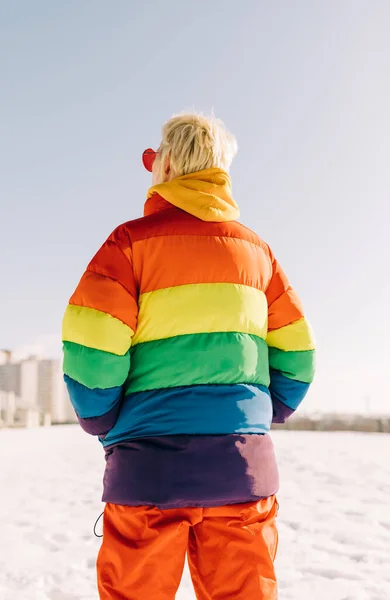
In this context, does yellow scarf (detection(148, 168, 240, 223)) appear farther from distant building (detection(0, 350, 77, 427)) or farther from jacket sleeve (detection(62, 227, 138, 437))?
distant building (detection(0, 350, 77, 427))

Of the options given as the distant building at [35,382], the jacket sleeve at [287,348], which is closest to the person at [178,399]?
the jacket sleeve at [287,348]

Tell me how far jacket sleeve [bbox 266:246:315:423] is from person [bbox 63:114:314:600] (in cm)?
13

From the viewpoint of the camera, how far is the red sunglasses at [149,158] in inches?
73.7

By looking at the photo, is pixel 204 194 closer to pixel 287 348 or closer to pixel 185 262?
pixel 185 262

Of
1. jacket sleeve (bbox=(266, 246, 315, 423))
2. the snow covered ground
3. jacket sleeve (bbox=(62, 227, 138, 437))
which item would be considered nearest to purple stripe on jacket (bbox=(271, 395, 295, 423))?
jacket sleeve (bbox=(266, 246, 315, 423))

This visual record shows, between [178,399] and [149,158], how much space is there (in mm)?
830

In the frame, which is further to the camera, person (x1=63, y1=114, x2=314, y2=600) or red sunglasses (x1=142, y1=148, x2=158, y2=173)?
red sunglasses (x1=142, y1=148, x2=158, y2=173)

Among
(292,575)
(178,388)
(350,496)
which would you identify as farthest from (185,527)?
(350,496)

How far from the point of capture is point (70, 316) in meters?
1.54

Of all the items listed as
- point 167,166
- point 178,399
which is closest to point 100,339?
point 178,399

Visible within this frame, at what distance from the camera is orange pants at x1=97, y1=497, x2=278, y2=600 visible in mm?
1442

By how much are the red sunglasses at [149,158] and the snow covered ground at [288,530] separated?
1.77 meters

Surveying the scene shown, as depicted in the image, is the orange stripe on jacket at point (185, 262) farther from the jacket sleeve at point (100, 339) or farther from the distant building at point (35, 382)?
the distant building at point (35, 382)

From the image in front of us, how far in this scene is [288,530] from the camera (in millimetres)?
3441
